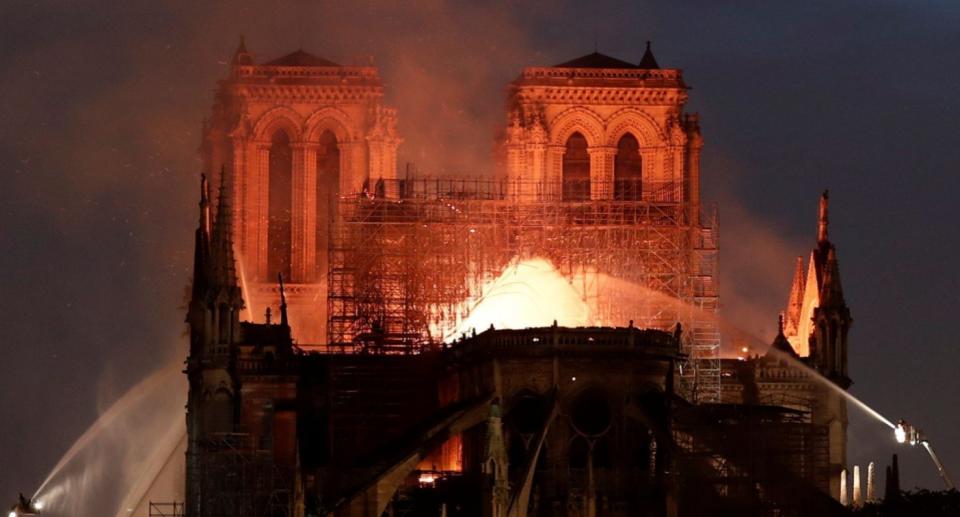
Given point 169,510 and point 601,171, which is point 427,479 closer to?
point 169,510

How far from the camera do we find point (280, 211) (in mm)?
121812

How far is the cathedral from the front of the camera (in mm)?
100750

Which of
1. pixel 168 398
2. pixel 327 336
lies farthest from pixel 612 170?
pixel 168 398

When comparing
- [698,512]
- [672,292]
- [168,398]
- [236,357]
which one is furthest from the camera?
[168,398]

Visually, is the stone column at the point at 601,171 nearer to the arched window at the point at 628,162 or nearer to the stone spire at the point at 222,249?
the arched window at the point at 628,162

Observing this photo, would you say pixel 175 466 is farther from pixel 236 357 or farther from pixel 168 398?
pixel 236 357

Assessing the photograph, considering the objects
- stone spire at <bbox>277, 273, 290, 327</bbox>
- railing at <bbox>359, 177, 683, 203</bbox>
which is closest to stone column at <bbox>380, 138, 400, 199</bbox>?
railing at <bbox>359, 177, 683, 203</bbox>

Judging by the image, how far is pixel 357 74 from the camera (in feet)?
396

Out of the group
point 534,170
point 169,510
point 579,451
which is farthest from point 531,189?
point 579,451

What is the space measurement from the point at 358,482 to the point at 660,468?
28.7 feet

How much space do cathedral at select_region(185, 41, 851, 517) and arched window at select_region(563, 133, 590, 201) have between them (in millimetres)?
77

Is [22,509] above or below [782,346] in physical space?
below

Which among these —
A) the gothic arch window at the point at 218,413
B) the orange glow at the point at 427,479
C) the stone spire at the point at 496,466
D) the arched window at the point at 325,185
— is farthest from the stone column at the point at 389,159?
the stone spire at the point at 496,466

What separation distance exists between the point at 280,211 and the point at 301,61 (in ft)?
17.3
